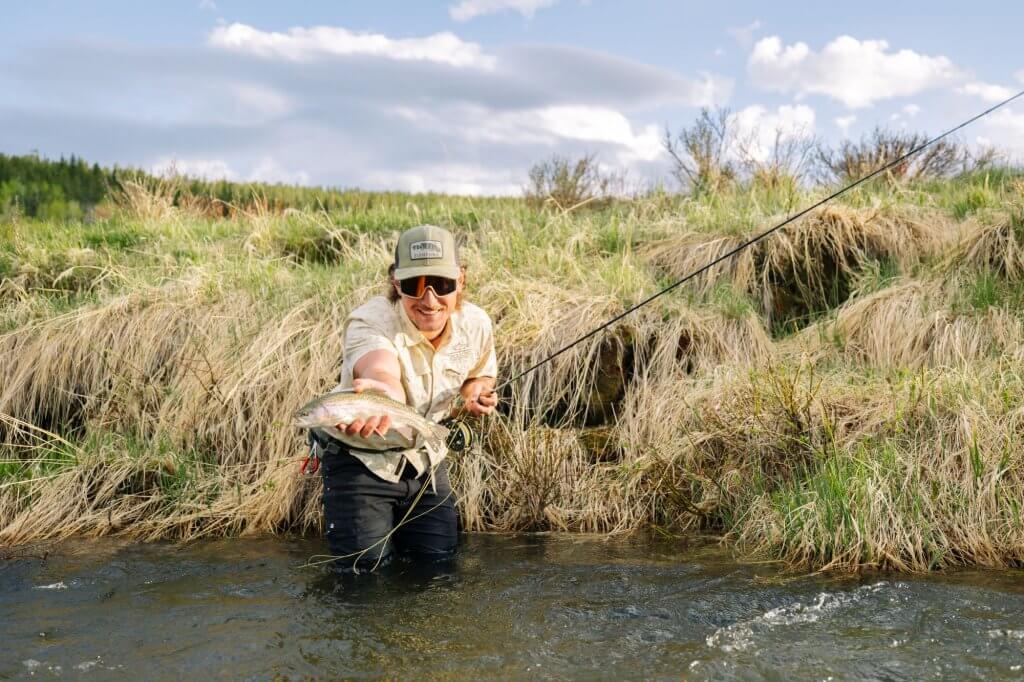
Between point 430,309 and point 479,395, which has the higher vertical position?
point 430,309

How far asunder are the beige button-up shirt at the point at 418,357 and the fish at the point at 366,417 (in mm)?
109

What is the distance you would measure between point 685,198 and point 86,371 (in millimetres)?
5349

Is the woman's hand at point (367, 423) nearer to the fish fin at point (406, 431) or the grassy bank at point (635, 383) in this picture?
the fish fin at point (406, 431)

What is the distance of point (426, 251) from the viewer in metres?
4.43

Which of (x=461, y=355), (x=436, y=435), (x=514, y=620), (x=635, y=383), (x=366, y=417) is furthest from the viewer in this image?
(x=635, y=383)

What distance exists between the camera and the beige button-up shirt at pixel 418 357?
14.7 feet

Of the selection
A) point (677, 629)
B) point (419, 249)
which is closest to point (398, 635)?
point (677, 629)

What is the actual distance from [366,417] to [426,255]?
2.78ft

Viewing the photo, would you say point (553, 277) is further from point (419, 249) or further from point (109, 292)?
point (109, 292)

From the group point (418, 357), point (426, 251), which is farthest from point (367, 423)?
point (426, 251)

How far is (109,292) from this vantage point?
797cm

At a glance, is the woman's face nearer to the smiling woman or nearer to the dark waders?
the smiling woman

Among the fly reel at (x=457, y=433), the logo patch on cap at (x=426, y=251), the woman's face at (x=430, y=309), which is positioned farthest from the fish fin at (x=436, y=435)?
the logo patch on cap at (x=426, y=251)

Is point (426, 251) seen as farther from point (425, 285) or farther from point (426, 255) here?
point (425, 285)
